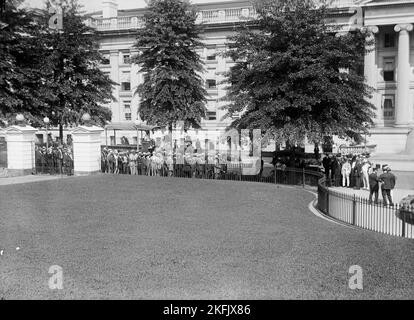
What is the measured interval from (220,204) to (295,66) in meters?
10.4

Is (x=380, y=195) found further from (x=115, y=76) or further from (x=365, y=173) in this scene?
(x=115, y=76)

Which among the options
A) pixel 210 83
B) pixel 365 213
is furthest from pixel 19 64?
pixel 210 83

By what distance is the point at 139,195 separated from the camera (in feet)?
67.5

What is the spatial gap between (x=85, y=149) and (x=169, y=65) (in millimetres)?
15192

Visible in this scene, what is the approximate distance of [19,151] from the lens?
29.1 metres

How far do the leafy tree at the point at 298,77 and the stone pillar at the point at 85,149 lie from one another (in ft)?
24.3

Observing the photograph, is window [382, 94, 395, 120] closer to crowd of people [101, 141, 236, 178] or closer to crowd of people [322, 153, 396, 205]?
crowd of people [322, 153, 396, 205]

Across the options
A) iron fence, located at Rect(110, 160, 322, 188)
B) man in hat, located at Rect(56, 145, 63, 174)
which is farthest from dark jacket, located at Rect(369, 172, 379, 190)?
man in hat, located at Rect(56, 145, 63, 174)

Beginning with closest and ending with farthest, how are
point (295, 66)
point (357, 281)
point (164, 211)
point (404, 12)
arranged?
point (357, 281)
point (164, 211)
point (295, 66)
point (404, 12)

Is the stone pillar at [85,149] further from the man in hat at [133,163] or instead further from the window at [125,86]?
the window at [125,86]

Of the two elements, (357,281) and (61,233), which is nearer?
(357,281)

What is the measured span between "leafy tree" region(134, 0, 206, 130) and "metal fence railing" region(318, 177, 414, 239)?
24.2 metres

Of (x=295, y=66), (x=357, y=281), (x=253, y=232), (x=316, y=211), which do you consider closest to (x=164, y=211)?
(x=253, y=232)
